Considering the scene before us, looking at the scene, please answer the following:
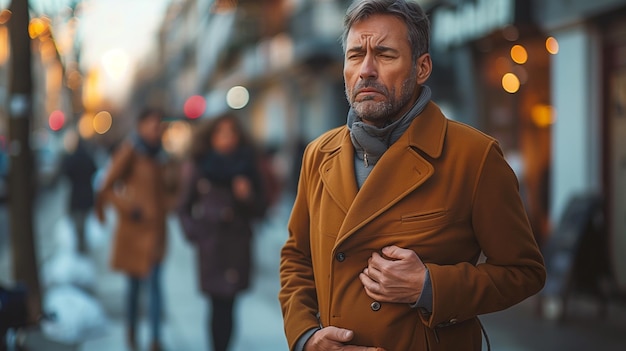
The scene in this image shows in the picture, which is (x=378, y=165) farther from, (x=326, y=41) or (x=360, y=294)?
(x=326, y=41)

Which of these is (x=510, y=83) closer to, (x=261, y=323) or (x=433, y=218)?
(x=261, y=323)

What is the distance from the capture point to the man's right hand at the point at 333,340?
98.2 inches

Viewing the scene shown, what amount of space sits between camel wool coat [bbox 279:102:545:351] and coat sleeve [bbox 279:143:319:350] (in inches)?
7.6

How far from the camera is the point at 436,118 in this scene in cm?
261

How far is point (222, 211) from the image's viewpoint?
6344 mm

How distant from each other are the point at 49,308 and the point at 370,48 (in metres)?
6.22

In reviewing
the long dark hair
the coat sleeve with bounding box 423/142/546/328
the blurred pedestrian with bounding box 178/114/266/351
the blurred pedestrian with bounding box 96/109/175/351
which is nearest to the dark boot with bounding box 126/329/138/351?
the blurred pedestrian with bounding box 96/109/175/351

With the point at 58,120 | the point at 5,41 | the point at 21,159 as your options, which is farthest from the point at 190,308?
the point at 5,41

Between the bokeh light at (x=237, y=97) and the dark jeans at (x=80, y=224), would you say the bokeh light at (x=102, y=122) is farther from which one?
the dark jeans at (x=80, y=224)

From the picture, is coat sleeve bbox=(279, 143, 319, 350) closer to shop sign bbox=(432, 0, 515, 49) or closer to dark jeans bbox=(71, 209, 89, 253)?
shop sign bbox=(432, 0, 515, 49)

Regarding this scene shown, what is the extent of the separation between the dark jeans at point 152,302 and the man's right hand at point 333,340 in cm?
470

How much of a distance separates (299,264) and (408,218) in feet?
1.82

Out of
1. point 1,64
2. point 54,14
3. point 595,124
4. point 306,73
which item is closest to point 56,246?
point 54,14

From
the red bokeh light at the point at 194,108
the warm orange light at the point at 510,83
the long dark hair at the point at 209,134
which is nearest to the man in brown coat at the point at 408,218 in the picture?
the long dark hair at the point at 209,134
